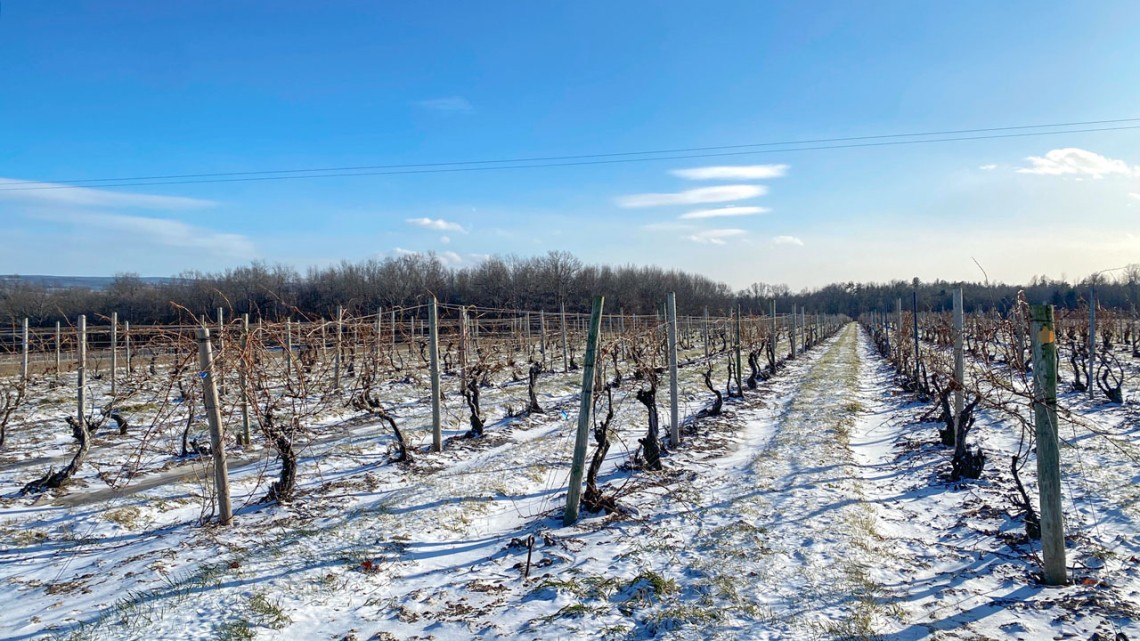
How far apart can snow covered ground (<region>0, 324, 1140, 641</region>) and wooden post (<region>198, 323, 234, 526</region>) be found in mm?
233

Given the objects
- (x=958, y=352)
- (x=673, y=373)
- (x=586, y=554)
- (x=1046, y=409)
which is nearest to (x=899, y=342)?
(x=958, y=352)

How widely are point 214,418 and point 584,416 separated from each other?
9.19 feet

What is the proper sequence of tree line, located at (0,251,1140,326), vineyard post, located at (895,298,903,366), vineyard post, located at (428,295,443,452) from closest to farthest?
vineyard post, located at (428,295,443,452) → vineyard post, located at (895,298,903,366) → tree line, located at (0,251,1140,326)

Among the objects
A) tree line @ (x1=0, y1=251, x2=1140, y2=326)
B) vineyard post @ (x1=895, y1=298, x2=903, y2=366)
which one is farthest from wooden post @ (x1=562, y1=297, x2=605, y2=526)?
tree line @ (x1=0, y1=251, x2=1140, y2=326)

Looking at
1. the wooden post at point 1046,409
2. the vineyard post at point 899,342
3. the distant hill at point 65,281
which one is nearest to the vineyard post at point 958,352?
the wooden post at point 1046,409

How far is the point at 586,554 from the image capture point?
4.29 meters

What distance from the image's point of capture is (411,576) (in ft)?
13.2

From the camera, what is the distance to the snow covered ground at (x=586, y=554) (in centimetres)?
333

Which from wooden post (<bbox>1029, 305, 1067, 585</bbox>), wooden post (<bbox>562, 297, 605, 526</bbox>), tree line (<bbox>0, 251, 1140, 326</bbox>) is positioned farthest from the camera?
tree line (<bbox>0, 251, 1140, 326</bbox>)

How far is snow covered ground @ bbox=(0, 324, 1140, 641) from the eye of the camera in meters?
3.33

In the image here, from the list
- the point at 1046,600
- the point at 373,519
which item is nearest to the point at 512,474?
the point at 373,519

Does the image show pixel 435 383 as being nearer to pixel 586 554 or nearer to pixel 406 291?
pixel 586 554

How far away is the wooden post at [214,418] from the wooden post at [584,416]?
2704 mm

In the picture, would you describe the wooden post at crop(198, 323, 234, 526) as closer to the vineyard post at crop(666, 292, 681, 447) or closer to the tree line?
the vineyard post at crop(666, 292, 681, 447)
